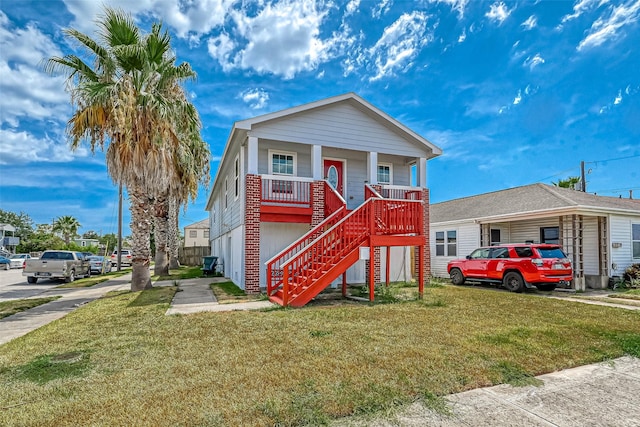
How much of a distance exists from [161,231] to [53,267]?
481cm

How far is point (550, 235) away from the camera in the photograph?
14.8 meters

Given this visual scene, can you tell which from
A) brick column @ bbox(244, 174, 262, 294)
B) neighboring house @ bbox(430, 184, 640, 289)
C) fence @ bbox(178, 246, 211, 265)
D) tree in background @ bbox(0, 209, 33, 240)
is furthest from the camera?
tree in background @ bbox(0, 209, 33, 240)

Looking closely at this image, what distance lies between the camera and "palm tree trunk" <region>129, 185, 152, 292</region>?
462 inches

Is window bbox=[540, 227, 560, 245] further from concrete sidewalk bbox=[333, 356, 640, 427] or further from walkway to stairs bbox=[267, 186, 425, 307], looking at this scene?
concrete sidewalk bbox=[333, 356, 640, 427]

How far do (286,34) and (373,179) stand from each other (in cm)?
601

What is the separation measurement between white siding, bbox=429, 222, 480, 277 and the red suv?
258 cm

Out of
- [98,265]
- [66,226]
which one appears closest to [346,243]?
[98,265]

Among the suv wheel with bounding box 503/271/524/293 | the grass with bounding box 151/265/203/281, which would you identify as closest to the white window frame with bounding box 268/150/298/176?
the grass with bounding box 151/265/203/281

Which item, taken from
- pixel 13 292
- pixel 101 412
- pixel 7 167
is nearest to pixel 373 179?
pixel 101 412

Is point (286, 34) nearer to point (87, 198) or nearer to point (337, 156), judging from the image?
point (337, 156)

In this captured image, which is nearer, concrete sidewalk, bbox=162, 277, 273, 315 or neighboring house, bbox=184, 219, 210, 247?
concrete sidewalk, bbox=162, 277, 273, 315

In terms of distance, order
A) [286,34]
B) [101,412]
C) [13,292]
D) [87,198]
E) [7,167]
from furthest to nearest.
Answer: [87,198]
[7,167]
[13,292]
[286,34]
[101,412]

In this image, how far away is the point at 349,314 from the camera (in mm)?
7152

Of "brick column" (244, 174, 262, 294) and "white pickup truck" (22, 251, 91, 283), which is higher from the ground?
"brick column" (244, 174, 262, 294)
